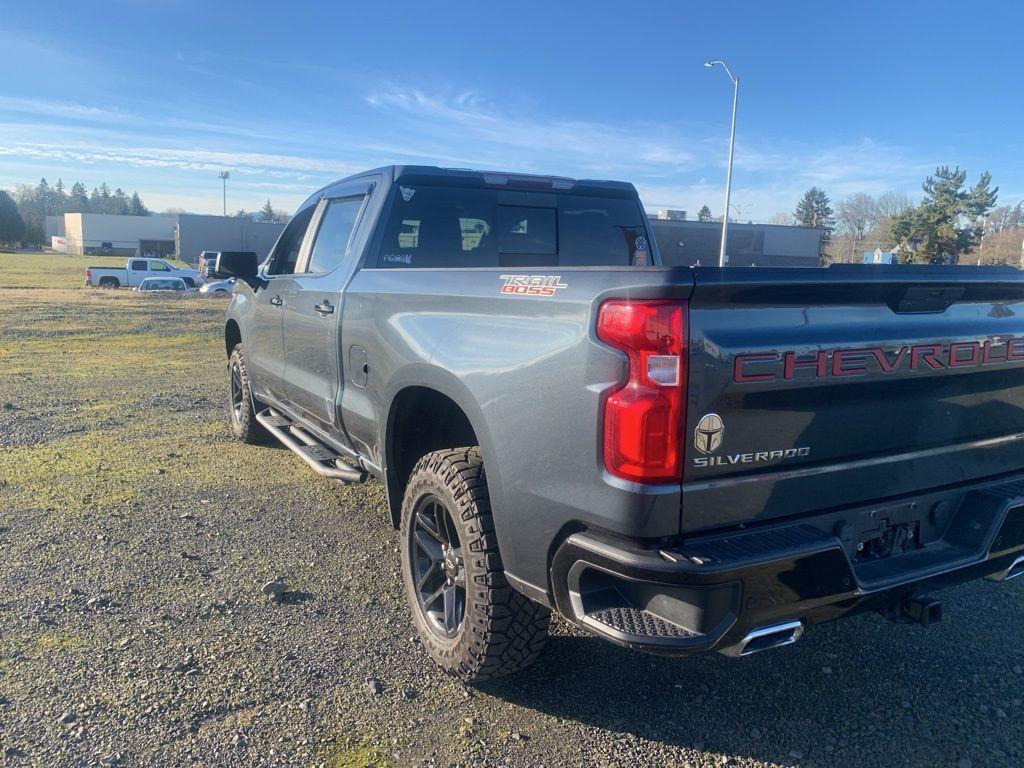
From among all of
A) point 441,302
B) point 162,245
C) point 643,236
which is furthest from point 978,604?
point 162,245

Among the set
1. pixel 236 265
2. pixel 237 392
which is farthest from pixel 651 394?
pixel 237 392

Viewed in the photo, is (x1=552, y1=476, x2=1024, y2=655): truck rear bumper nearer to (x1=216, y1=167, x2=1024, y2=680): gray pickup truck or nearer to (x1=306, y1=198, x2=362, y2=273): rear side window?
(x1=216, y1=167, x2=1024, y2=680): gray pickup truck

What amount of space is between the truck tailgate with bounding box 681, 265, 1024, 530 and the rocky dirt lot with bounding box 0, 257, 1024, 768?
38.1 inches

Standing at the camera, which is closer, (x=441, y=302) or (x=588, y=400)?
(x=588, y=400)

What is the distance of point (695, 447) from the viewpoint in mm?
2145

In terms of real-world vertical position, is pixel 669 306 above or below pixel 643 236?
below

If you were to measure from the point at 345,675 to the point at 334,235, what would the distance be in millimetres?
2590

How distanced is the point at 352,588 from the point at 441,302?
171 cm

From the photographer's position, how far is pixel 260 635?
3422mm

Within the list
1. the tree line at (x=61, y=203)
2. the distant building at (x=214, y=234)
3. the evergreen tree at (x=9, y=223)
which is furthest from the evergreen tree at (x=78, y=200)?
the distant building at (x=214, y=234)

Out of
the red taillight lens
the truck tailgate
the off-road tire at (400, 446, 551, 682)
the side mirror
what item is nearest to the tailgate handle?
the truck tailgate

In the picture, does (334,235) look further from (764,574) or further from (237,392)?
(764,574)

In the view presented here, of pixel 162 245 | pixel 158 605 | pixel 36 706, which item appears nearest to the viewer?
pixel 36 706

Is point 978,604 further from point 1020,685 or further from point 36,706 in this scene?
point 36,706
